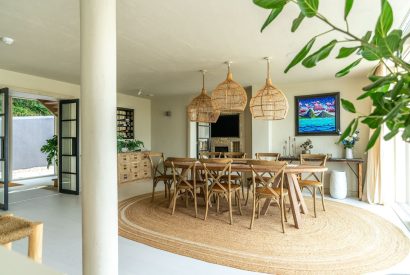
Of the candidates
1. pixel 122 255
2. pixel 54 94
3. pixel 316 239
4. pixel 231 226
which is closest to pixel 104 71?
pixel 122 255

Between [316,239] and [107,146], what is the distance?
2535 mm

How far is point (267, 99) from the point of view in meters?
3.83

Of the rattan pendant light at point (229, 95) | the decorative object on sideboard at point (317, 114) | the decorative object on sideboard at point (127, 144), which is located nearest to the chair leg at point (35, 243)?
the rattan pendant light at point (229, 95)

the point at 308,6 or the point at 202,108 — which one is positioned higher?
the point at 202,108

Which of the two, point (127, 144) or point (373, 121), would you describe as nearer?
point (373, 121)

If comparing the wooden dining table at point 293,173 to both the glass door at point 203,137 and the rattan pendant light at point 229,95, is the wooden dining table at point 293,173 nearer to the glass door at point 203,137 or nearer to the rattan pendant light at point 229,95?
the rattan pendant light at point 229,95

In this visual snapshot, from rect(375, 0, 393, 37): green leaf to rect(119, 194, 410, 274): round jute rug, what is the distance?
215 cm

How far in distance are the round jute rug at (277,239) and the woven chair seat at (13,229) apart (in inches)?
61.7

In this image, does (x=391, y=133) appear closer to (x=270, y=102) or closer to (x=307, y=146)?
(x=270, y=102)

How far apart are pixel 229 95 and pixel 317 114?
259cm

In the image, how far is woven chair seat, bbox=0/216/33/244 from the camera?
124 centimetres

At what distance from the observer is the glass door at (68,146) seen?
557cm

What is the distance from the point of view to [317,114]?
5.52m

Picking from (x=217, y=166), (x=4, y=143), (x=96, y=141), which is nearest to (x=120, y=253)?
(x=96, y=141)
